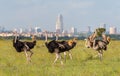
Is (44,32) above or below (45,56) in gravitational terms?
above

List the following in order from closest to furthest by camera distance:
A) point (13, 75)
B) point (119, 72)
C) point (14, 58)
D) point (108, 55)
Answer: point (13, 75), point (119, 72), point (14, 58), point (108, 55)

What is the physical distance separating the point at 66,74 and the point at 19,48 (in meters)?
7.82

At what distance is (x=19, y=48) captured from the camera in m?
22.3

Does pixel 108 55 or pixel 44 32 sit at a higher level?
pixel 44 32

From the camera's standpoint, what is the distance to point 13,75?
14.2 meters

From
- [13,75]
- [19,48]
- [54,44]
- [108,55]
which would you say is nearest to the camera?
[13,75]

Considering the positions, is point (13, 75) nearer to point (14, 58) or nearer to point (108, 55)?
point (14, 58)

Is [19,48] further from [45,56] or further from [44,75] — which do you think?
[44,75]

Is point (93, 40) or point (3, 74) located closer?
point (3, 74)

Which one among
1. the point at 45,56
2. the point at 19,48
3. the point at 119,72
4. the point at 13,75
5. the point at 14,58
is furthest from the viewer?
the point at 45,56

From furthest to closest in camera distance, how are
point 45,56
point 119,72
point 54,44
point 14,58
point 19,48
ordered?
point 45,56 → point 14,58 → point 19,48 → point 54,44 → point 119,72

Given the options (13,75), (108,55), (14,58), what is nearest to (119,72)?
(13,75)

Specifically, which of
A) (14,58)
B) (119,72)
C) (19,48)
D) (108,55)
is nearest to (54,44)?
(19,48)

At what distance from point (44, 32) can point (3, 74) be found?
Answer: 9164mm
